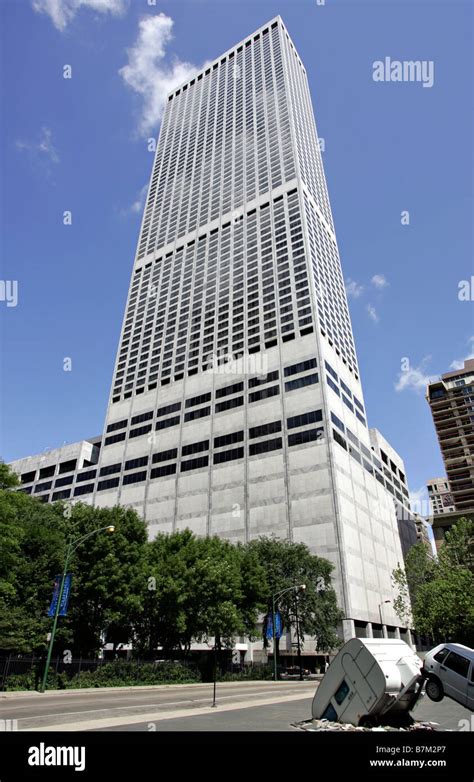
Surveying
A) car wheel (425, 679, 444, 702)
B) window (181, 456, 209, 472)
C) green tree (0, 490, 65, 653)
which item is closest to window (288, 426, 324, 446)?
window (181, 456, 209, 472)

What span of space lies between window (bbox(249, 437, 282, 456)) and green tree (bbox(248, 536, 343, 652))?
20.1m

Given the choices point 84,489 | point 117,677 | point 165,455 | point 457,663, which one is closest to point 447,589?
point 117,677

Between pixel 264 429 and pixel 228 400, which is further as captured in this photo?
pixel 228 400

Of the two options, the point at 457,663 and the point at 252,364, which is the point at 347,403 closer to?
the point at 252,364

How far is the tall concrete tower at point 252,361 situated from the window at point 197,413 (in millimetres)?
414

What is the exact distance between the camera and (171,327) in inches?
4107

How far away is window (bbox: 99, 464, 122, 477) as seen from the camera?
304 ft

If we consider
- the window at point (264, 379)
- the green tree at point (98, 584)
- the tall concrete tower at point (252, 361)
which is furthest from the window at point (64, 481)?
the green tree at point (98, 584)

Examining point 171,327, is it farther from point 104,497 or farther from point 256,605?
point 256,605

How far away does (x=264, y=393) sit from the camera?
79875 millimetres

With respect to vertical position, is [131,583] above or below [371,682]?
above

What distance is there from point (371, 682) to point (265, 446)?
209 ft

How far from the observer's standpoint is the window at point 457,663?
55.4ft

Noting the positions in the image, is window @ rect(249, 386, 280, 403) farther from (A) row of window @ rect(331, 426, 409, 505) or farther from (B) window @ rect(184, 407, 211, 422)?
(A) row of window @ rect(331, 426, 409, 505)
